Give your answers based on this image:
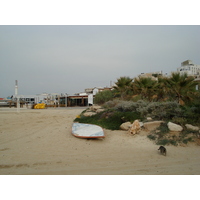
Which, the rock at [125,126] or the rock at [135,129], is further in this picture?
the rock at [125,126]

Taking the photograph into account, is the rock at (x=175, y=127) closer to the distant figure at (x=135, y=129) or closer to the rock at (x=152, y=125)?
the rock at (x=152, y=125)

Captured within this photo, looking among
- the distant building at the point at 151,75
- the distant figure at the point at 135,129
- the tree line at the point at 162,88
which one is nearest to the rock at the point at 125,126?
the distant figure at the point at 135,129

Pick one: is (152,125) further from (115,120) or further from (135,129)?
(115,120)

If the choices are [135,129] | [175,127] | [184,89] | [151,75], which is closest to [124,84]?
[184,89]

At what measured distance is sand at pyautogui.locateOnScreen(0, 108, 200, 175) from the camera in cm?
360

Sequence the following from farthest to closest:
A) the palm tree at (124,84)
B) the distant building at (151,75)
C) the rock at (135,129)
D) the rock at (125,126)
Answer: the palm tree at (124,84), the distant building at (151,75), the rock at (125,126), the rock at (135,129)

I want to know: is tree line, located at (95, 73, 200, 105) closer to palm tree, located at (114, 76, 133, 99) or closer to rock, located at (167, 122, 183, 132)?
palm tree, located at (114, 76, 133, 99)

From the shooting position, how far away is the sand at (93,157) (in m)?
3.60

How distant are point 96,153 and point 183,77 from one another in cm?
871

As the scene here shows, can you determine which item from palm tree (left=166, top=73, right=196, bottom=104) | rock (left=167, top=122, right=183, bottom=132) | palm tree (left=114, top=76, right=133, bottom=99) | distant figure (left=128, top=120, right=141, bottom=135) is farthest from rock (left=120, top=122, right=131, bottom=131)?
palm tree (left=114, top=76, right=133, bottom=99)

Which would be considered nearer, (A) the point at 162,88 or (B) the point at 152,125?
(B) the point at 152,125

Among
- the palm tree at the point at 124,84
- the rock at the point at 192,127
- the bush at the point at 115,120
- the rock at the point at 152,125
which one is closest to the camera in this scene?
the rock at the point at 192,127

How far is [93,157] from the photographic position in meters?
4.46

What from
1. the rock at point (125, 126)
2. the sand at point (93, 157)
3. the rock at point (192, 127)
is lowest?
the sand at point (93, 157)
